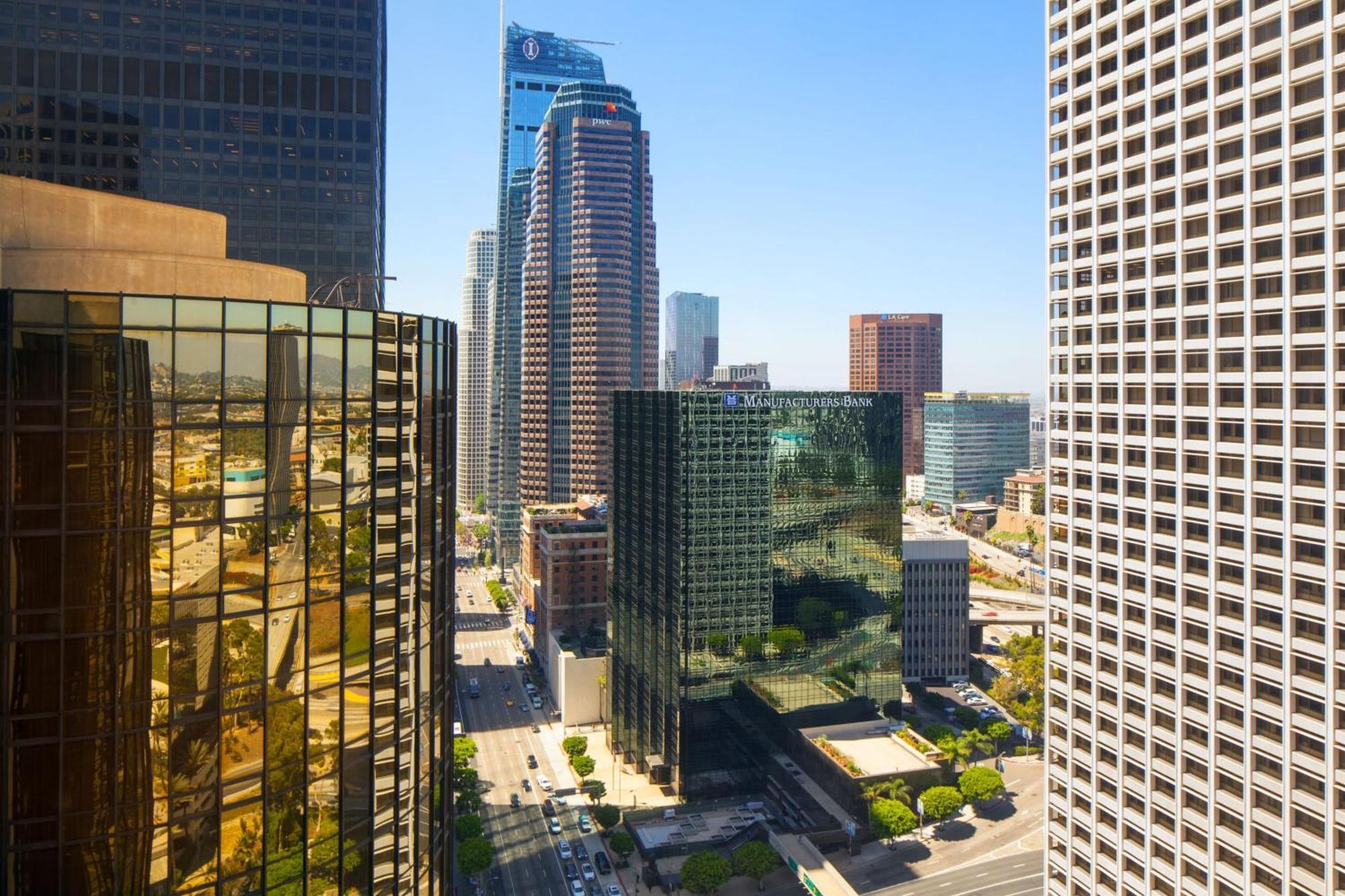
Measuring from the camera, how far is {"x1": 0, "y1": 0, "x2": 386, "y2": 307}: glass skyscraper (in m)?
118

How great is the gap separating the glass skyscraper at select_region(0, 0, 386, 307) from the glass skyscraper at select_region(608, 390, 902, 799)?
5659 cm

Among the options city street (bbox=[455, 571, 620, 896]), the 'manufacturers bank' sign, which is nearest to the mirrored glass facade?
city street (bbox=[455, 571, 620, 896])

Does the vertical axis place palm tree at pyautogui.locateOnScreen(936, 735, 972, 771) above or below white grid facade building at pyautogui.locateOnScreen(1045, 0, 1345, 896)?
below

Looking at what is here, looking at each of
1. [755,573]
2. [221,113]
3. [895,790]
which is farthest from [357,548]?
[755,573]

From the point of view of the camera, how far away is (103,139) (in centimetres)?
11912

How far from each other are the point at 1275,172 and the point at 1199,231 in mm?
6128

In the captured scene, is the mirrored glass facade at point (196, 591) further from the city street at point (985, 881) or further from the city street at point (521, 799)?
the city street at point (985, 881)

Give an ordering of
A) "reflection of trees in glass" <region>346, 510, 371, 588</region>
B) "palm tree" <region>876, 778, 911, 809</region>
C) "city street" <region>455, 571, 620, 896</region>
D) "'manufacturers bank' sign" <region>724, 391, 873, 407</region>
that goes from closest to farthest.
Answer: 1. "reflection of trees in glass" <region>346, 510, 371, 588</region>
2. "city street" <region>455, 571, 620, 896</region>
3. "palm tree" <region>876, 778, 911, 809</region>
4. "'manufacturers bank' sign" <region>724, 391, 873, 407</region>

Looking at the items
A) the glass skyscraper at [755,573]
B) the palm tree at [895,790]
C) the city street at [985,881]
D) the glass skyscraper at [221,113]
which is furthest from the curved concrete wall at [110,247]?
the palm tree at [895,790]

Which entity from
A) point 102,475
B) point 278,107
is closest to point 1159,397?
point 102,475

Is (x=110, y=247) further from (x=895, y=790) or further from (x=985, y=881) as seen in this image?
(x=895, y=790)

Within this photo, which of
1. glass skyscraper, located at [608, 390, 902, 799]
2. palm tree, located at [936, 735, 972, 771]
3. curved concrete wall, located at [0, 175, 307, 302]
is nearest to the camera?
curved concrete wall, located at [0, 175, 307, 302]

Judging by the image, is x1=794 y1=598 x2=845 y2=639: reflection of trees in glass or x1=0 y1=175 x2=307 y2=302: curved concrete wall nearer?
x1=0 y1=175 x2=307 y2=302: curved concrete wall

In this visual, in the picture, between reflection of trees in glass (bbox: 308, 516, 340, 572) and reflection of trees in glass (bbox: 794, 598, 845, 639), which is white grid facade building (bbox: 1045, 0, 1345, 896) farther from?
reflection of trees in glass (bbox: 794, 598, 845, 639)
